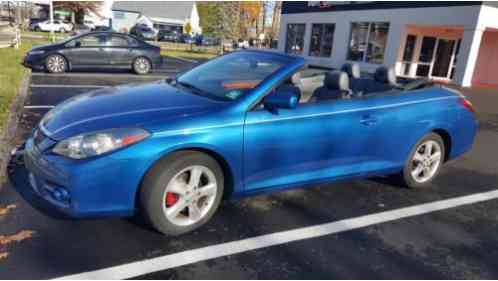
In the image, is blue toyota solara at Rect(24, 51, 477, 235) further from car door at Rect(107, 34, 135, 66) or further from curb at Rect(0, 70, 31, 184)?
car door at Rect(107, 34, 135, 66)

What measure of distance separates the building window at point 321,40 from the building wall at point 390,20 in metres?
0.30

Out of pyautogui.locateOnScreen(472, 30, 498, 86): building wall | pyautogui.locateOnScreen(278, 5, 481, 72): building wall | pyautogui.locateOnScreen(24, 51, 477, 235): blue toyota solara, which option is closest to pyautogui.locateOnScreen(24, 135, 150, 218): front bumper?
pyautogui.locateOnScreen(24, 51, 477, 235): blue toyota solara

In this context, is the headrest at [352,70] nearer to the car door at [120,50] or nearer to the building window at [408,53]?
the car door at [120,50]

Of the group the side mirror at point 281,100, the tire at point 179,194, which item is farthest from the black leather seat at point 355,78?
the tire at point 179,194

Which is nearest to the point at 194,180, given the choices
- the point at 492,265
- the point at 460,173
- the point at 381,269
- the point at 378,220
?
the point at 381,269

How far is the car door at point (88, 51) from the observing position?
481 inches

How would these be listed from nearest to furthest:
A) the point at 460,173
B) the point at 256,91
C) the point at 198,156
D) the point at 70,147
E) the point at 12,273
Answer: the point at 12,273 → the point at 70,147 → the point at 198,156 → the point at 256,91 → the point at 460,173

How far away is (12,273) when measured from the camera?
8.47ft

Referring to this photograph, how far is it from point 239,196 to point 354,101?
1490 millimetres

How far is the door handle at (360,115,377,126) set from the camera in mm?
3879

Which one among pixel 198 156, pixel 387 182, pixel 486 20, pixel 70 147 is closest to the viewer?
pixel 70 147

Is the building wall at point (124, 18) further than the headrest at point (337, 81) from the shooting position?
Yes

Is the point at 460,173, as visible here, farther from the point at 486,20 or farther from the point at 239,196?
the point at 486,20

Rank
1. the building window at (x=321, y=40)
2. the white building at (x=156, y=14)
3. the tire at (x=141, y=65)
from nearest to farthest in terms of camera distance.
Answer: the tire at (x=141, y=65) < the building window at (x=321, y=40) < the white building at (x=156, y=14)
